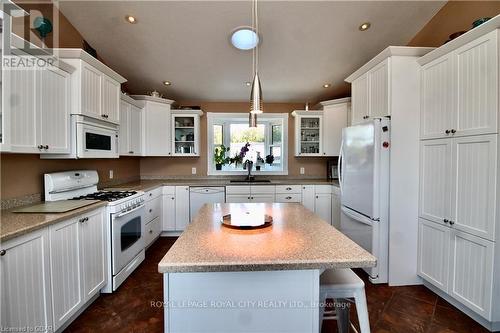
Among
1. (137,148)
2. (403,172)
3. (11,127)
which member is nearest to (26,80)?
(11,127)

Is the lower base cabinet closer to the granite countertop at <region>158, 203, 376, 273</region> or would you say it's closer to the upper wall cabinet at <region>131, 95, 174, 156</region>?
the granite countertop at <region>158, 203, 376, 273</region>

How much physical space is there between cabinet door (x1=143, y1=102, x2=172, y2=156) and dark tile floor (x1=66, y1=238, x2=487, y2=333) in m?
2.03

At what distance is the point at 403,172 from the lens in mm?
2363

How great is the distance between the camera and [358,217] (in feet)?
8.56

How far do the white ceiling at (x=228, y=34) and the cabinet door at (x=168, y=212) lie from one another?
5.99 feet

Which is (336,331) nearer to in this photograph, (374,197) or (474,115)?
(374,197)

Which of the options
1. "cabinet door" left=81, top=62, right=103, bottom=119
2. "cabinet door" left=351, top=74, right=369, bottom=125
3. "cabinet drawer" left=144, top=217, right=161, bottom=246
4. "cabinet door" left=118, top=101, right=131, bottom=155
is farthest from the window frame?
"cabinet door" left=81, top=62, right=103, bottom=119

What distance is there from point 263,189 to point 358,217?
1.51 metres

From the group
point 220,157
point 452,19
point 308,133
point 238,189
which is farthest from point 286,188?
point 452,19

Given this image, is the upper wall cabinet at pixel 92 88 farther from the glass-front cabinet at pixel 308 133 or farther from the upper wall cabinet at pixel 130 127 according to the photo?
the glass-front cabinet at pixel 308 133

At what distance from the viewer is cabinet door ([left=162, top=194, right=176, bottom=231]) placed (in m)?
3.69

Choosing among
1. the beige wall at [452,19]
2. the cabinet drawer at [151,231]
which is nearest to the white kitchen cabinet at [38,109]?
the cabinet drawer at [151,231]

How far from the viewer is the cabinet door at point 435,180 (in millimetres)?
2031

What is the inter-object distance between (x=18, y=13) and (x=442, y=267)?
154 inches
